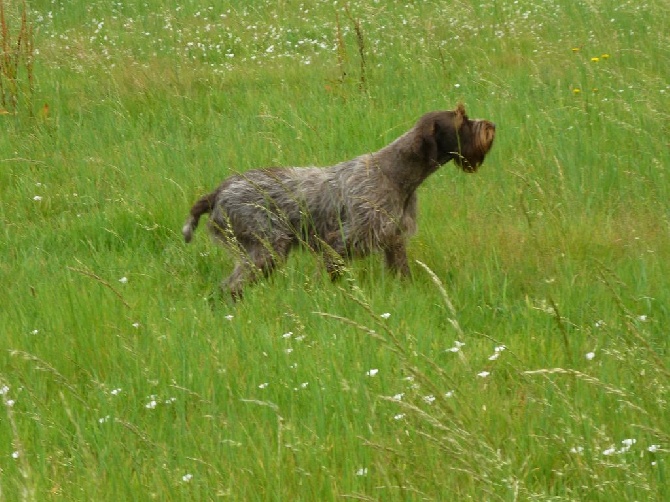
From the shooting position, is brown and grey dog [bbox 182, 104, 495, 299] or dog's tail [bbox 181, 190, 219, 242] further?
dog's tail [bbox 181, 190, 219, 242]

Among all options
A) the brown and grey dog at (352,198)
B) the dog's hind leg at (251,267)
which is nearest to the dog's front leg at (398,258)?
the brown and grey dog at (352,198)

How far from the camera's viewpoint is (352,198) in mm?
6551

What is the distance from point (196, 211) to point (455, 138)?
1748mm

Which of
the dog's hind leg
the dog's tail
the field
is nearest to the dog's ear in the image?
the field

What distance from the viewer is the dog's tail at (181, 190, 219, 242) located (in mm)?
6629

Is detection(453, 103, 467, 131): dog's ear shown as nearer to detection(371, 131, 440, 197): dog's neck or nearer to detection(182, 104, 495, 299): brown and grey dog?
detection(182, 104, 495, 299): brown and grey dog

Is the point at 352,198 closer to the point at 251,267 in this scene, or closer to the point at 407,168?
the point at 407,168

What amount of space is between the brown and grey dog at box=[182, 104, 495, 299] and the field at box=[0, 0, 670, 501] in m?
0.20

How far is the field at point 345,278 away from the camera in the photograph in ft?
11.7

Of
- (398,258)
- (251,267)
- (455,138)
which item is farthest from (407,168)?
(251,267)

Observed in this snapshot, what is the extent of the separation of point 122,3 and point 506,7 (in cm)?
532

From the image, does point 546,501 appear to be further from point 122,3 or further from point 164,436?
point 122,3

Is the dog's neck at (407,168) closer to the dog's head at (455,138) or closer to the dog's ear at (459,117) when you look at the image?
the dog's head at (455,138)

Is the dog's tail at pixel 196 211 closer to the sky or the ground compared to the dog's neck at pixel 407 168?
closer to the ground
